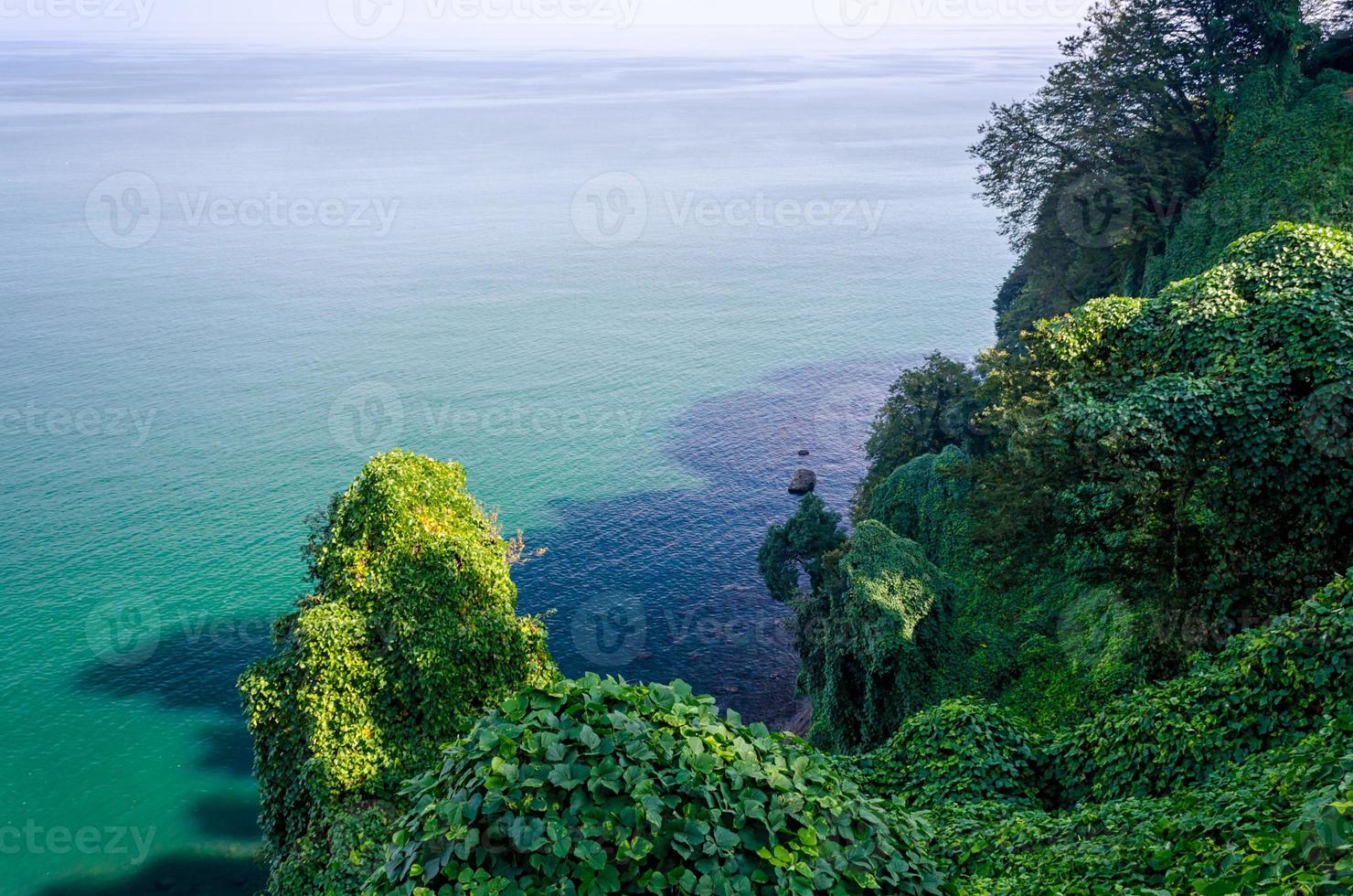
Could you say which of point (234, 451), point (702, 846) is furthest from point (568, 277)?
point (702, 846)

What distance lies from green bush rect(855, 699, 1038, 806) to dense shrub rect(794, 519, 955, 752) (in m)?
11.4

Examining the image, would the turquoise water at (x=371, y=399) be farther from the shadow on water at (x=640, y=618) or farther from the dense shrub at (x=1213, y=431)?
the dense shrub at (x=1213, y=431)

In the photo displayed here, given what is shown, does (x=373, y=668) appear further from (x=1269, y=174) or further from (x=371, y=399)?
(x=371, y=399)

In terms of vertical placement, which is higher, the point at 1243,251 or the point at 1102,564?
the point at 1243,251

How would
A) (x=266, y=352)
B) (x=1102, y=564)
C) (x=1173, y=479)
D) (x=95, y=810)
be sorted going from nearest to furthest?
(x=1173, y=479) → (x=1102, y=564) → (x=95, y=810) → (x=266, y=352)

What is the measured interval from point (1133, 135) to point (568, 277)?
81594 millimetres

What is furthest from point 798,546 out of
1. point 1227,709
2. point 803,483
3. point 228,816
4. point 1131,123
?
point 1227,709

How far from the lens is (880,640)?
2708 centimetres

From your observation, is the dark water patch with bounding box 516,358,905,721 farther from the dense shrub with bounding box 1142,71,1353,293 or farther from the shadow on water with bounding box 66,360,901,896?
the dense shrub with bounding box 1142,71,1353,293

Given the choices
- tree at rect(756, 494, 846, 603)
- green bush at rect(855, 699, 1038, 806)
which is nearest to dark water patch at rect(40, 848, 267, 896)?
green bush at rect(855, 699, 1038, 806)

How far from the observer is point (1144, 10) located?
38.2 meters

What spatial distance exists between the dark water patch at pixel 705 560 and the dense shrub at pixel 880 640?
31.9 feet

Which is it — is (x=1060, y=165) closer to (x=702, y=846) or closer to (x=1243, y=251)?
(x=1243, y=251)

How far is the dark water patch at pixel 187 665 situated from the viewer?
39969 millimetres
